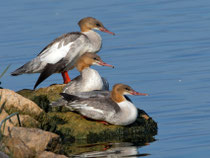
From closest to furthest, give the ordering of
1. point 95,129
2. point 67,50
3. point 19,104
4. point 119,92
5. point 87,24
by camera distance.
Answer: point 19,104, point 95,129, point 119,92, point 67,50, point 87,24

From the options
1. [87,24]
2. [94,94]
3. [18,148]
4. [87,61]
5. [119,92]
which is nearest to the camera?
[18,148]

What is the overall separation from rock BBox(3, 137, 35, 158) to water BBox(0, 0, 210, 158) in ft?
6.31

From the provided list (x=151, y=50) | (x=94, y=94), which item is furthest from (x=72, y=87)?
(x=151, y=50)

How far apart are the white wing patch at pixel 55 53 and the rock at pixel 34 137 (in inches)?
163

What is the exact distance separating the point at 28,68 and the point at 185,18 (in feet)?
31.0

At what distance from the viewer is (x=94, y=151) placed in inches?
405

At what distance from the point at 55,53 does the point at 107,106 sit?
8.65ft

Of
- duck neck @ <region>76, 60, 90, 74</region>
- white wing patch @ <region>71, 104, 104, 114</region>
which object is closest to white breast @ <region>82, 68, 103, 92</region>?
duck neck @ <region>76, 60, 90, 74</region>

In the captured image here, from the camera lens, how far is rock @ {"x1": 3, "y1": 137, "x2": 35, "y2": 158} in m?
8.84

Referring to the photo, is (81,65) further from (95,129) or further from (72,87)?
(95,129)

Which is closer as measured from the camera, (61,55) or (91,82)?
(91,82)

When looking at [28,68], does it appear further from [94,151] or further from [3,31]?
[3,31]

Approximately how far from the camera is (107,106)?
1132 centimetres

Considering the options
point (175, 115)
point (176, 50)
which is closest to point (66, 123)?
point (175, 115)
